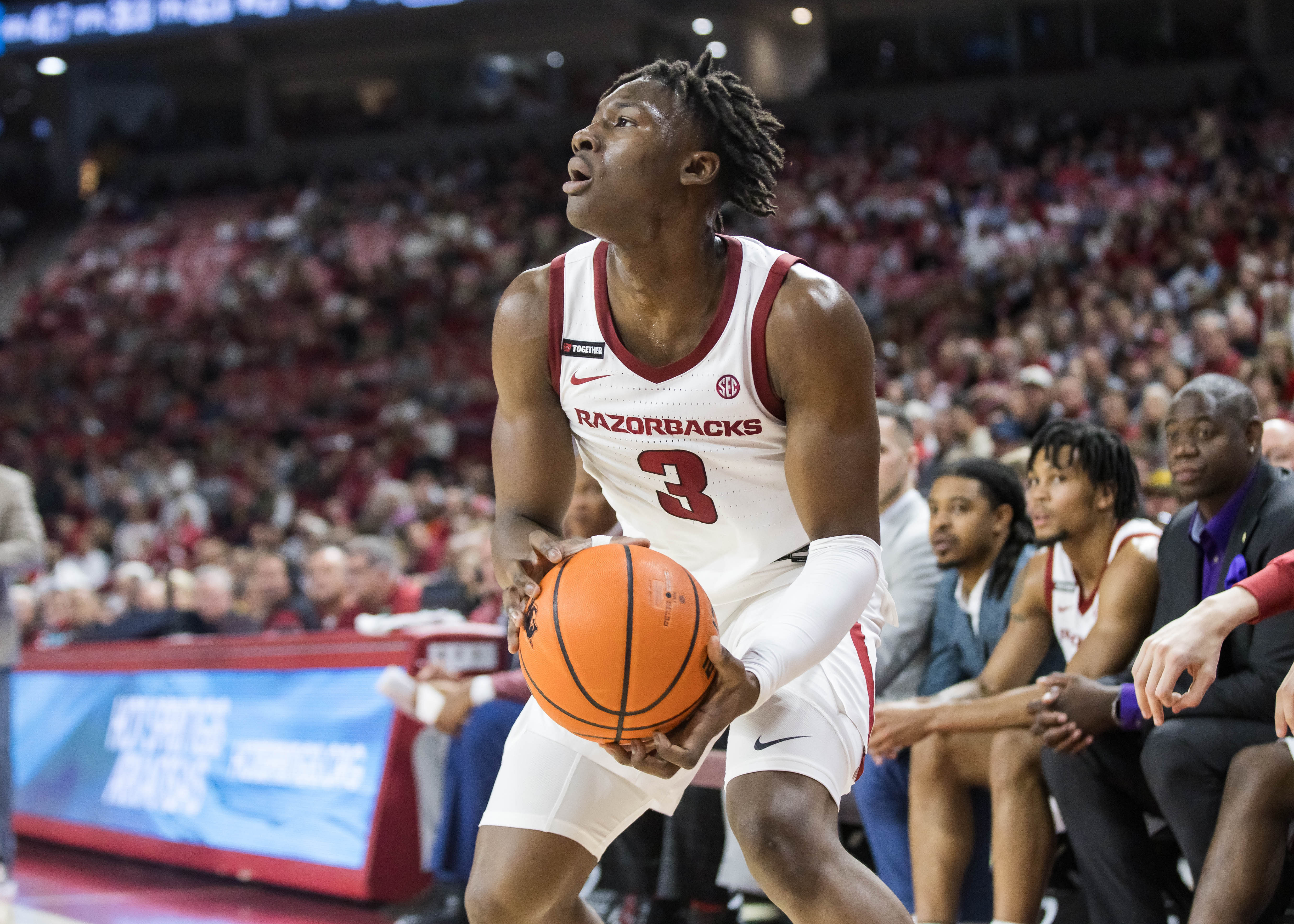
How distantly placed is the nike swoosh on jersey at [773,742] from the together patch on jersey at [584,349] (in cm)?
80

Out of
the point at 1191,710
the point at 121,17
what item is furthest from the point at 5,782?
the point at 121,17

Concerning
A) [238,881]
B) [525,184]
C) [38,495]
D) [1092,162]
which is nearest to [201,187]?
[525,184]

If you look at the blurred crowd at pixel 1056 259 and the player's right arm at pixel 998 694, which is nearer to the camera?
the player's right arm at pixel 998 694

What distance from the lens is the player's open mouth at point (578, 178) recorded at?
100 inches

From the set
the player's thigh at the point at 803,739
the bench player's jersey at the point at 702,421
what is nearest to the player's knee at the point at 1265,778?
the player's thigh at the point at 803,739

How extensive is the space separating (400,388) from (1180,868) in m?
12.4

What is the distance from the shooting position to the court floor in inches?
205

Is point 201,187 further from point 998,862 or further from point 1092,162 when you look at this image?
point 998,862

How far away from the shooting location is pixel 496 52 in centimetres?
2133

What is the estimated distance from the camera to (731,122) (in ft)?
8.71

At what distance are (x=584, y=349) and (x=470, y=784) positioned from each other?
2.50 metres

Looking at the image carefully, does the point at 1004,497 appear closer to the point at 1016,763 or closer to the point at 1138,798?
the point at 1016,763

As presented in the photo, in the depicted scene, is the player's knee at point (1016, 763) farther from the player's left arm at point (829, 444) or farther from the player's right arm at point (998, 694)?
the player's left arm at point (829, 444)

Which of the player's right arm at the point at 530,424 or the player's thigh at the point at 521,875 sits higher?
the player's right arm at the point at 530,424
